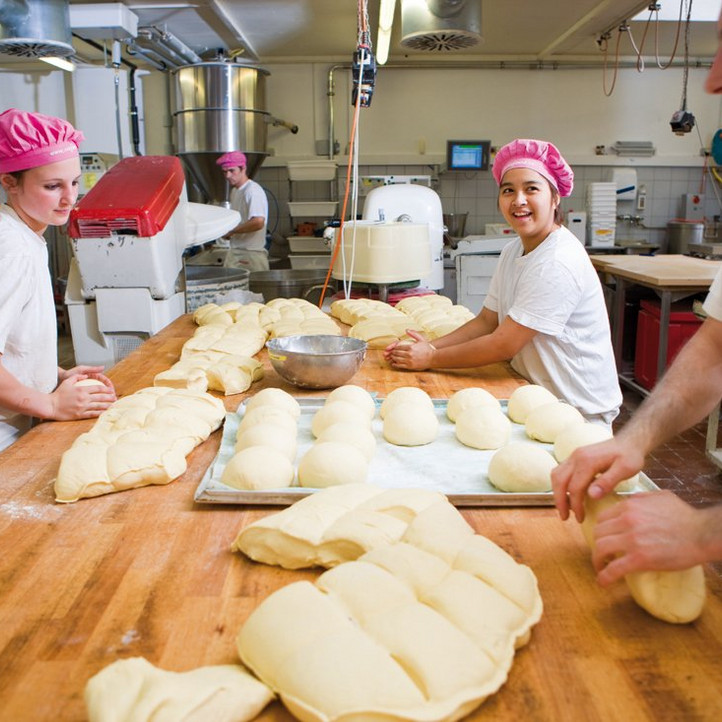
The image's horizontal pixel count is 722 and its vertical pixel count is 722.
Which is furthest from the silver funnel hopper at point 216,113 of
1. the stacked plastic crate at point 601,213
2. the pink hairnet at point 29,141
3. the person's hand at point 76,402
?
the person's hand at point 76,402

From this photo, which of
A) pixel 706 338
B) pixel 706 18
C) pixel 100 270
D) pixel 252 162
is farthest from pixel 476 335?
pixel 706 18

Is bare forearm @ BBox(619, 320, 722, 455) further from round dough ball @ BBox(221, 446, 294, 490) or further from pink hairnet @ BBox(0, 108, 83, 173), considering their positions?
pink hairnet @ BBox(0, 108, 83, 173)

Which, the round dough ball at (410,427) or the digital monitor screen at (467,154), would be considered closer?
the round dough ball at (410,427)

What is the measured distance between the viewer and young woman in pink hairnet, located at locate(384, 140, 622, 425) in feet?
7.06

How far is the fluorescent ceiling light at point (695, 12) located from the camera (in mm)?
5699

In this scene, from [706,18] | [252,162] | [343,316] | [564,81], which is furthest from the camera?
[564,81]

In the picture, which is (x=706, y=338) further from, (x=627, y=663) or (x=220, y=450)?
(x=220, y=450)

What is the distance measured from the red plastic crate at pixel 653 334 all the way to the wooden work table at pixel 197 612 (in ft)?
13.3

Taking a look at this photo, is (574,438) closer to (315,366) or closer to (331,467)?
(331,467)

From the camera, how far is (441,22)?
14.1ft

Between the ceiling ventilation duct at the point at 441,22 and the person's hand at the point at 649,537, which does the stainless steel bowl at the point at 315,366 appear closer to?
the person's hand at the point at 649,537

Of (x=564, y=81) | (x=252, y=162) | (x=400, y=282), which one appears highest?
(x=564, y=81)

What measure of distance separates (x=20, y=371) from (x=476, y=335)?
157 cm

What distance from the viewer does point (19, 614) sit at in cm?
97
